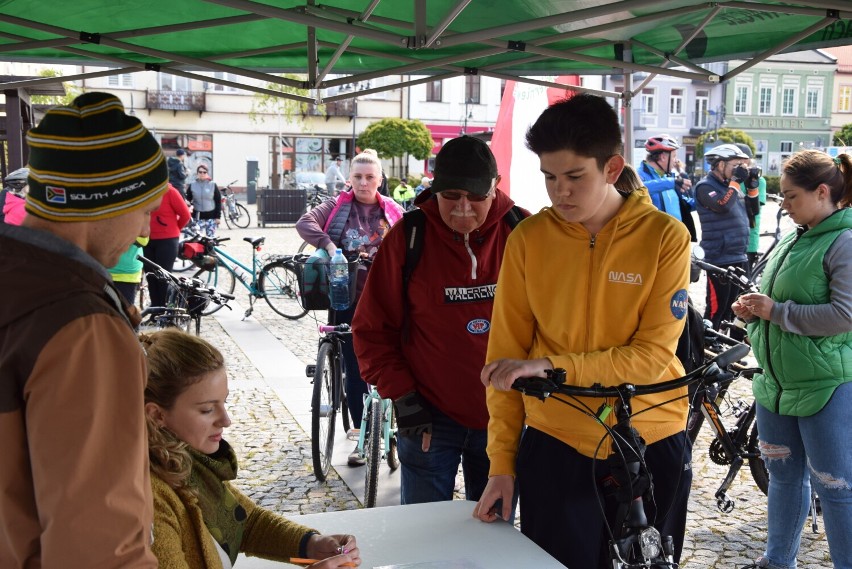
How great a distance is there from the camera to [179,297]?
1034 cm

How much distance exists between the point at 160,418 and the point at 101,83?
44.0 metres

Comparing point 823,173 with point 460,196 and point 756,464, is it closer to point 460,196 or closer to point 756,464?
point 460,196

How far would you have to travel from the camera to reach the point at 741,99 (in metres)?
62.6

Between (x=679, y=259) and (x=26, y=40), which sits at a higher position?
(x=26, y=40)

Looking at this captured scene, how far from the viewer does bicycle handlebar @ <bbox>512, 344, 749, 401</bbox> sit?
6.79 ft

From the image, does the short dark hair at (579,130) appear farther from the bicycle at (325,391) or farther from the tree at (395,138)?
the tree at (395,138)

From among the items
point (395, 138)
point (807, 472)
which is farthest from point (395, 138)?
point (807, 472)

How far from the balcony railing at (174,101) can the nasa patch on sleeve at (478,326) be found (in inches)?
1796

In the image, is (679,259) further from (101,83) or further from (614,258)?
(101,83)

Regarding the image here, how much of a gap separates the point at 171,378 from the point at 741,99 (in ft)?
216

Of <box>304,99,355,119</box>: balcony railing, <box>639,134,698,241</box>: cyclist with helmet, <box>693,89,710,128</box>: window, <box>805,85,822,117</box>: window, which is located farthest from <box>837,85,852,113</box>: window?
<box>639,134,698,241</box>: cyclist with helmet

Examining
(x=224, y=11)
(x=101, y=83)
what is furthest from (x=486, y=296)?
(x=101, y=83)

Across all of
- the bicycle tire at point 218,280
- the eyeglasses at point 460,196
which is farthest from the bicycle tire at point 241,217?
the eyeglasses at point 460,196

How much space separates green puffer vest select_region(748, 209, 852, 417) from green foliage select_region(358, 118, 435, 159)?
119 ft
